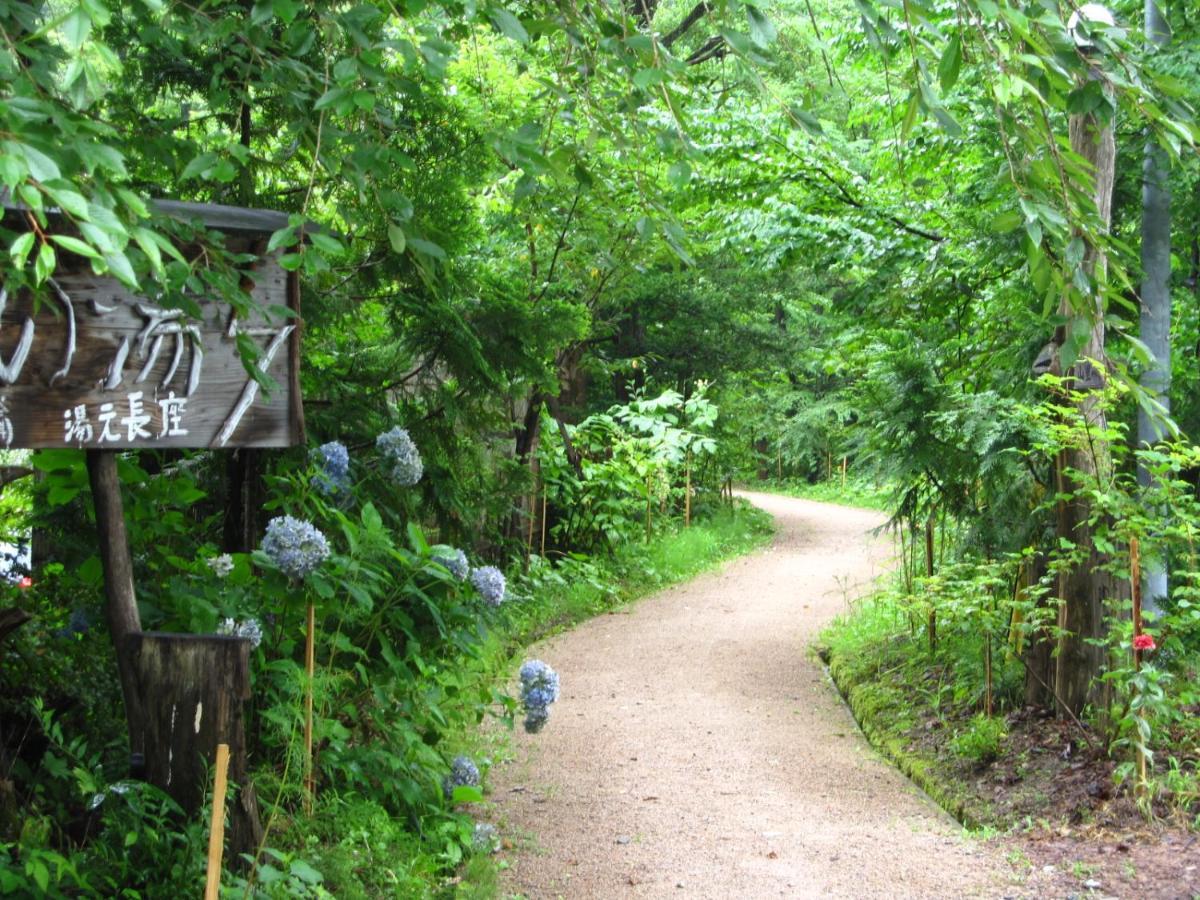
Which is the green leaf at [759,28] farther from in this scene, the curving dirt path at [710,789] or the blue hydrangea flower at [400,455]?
the curving dirt path at [710,789]

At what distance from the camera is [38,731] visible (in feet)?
13.2

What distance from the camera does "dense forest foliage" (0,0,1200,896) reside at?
2.63m

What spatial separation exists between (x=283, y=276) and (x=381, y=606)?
4.34 feet

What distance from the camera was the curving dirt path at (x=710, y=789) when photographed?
4637mm

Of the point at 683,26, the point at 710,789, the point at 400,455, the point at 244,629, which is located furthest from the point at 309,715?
the point at 683,26

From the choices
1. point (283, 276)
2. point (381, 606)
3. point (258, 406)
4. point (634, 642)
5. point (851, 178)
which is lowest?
point (634, 642)

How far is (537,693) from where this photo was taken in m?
4.46

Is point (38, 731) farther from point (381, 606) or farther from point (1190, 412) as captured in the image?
point (1190, 412)

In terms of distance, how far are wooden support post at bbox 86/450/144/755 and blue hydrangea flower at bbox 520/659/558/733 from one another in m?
1.56

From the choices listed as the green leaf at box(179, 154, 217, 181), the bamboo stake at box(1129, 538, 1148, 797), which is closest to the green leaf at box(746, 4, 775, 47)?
the green leaf at box(179, 154, 217, 181)

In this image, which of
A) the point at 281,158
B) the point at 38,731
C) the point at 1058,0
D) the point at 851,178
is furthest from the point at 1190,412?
the point at 38,731

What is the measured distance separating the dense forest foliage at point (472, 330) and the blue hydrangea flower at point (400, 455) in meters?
0.02

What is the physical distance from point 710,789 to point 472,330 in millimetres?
2653

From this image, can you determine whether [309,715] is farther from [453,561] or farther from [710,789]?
[710,789]
